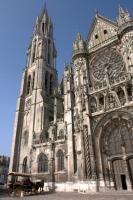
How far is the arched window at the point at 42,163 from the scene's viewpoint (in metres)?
26.4

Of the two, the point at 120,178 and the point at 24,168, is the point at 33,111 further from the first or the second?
the point at 120,178

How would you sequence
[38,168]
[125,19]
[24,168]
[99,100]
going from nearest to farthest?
[99,100]
[125,19]
[38,168]
[24,168]

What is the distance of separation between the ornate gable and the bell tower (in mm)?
13342

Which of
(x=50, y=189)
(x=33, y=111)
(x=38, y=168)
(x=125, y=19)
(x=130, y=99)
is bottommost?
(x=50, y=189)

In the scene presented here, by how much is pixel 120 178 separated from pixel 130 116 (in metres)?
6.16

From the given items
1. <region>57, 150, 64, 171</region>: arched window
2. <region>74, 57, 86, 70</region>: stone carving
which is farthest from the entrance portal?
<region>74, 57, 86, 70</region>: stone carving

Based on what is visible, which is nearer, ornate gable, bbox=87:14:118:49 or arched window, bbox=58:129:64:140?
arched window, bbox=58:129:64:140

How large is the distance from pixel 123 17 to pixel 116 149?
1782cm

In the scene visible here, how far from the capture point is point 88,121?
21.4 m

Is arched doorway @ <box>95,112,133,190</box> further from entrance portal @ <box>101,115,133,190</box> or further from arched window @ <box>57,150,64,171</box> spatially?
arched window @ <box>57,150,64,171</box>

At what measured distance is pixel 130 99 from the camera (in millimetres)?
19547

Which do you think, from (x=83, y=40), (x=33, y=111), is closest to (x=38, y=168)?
(x=33, y=111)

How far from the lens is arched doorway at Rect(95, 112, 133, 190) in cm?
1825

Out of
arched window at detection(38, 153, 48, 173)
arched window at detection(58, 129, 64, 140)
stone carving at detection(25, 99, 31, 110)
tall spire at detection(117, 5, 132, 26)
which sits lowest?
arched window at detection(38, 153, 48, 173)
